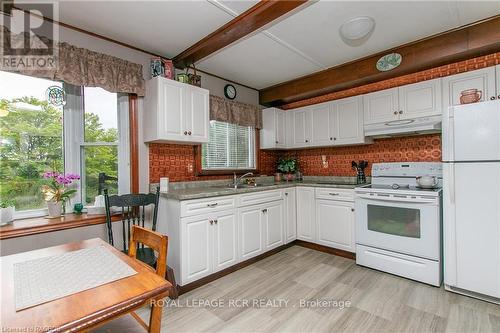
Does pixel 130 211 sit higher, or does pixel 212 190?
pixel 212 190

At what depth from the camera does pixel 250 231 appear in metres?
2.85

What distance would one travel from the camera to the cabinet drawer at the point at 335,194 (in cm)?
298

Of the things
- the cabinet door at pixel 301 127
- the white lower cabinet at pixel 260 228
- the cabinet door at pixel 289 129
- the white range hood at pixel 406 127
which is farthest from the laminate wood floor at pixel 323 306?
A: the cabinet door at pixel 289 129

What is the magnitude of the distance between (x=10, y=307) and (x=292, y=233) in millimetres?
3035

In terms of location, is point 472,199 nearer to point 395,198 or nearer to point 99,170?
point 395,198

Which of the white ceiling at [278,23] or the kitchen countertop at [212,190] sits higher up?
the white ceiling at [278,23]

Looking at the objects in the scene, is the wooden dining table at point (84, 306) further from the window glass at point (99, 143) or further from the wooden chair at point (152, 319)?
the window glass at point (99, 143)

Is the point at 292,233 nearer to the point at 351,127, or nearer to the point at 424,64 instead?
the point at 351,127

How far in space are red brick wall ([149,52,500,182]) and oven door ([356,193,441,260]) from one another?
0.82 metres

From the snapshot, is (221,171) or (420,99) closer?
(420,99)

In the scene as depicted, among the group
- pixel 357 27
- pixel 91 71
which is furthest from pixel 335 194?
pixel 91 71

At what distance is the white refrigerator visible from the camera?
2004 millimetres

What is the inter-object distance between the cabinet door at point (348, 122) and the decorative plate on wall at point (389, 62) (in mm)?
479

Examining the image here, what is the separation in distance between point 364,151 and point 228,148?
1977mm
